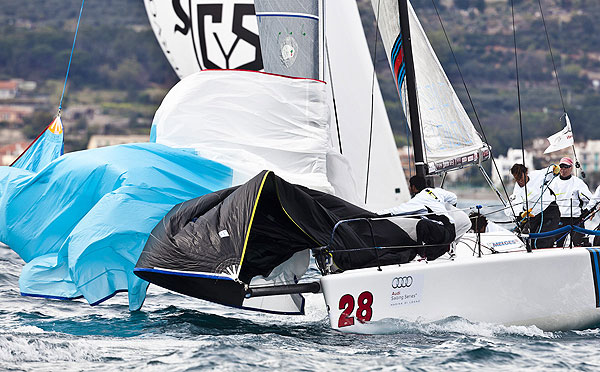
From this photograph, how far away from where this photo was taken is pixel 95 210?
5012 millimetres

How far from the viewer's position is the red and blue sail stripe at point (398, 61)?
6574mm

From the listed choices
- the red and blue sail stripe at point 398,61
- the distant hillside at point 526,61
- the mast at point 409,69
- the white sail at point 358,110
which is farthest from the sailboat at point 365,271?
the distant hillside at point 526,61

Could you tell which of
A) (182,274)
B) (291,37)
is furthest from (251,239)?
(291,37)

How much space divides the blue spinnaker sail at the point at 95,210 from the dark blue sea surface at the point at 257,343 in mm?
271

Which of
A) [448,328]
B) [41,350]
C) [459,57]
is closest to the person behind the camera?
[41,350]

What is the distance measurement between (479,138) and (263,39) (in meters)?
1.73

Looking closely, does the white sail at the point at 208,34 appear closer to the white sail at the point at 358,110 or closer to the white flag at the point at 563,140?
the white sail at the point at 358,110

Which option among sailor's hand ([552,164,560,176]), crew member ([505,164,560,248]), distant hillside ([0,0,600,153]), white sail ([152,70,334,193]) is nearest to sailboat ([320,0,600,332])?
crew member ([505,164,560,248])

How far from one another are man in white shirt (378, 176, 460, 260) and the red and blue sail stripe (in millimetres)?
1416

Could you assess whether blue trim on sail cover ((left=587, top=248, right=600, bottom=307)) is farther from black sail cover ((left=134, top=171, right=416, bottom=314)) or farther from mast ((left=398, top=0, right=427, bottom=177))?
mast ((left=398, top=0, right=427, bottom=177))

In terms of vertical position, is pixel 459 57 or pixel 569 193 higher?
pixel 459 57

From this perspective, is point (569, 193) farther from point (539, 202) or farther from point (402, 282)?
point (402, 282)

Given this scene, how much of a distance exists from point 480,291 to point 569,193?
1.52m

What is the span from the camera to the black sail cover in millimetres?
4605
